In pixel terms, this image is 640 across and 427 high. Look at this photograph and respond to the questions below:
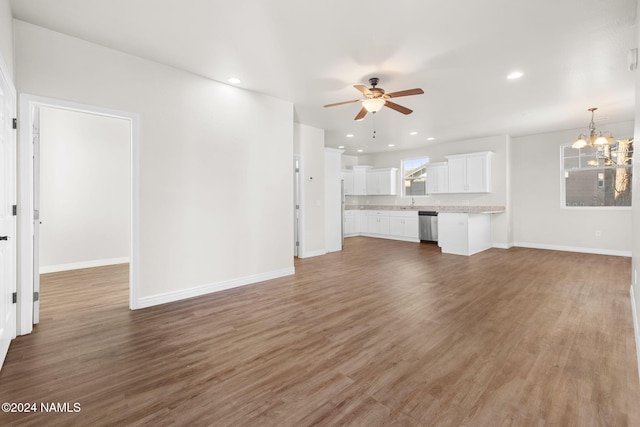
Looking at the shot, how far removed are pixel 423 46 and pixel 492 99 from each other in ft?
7.87

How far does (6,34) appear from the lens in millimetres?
2383

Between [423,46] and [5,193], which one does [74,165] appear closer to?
[5,193]

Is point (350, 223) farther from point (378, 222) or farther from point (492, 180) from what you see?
point (492, 180)

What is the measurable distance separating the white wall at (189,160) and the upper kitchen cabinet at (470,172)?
17.1ft

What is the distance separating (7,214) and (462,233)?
708 cm

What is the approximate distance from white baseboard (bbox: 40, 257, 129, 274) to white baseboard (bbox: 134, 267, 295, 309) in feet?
10.1

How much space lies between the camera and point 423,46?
312 centimetres

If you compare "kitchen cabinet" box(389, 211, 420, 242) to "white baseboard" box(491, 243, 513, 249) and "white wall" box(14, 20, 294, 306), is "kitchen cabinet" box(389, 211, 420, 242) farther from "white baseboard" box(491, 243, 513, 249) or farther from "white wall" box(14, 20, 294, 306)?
"white wall" box(14, 20, 294, 306)

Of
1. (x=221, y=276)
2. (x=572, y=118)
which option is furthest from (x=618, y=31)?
(x=221, y=276)

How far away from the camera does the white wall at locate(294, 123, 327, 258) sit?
6188mm

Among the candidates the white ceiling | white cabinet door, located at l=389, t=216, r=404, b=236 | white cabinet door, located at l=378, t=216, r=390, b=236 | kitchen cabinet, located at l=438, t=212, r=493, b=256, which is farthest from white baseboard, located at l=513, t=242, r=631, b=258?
white cabinet door, located at l=378, t=216, r=390, b=236

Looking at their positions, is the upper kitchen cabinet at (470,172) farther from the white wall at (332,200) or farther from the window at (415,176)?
the white wall at (332,200)

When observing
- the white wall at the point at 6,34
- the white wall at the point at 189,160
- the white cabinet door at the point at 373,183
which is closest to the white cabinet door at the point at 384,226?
the white cabinet door at the point at 373,183

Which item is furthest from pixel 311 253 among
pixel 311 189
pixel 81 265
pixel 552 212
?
pixel 552 212
